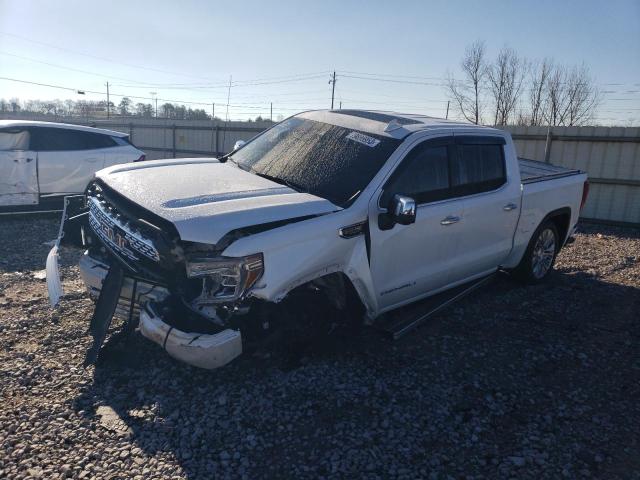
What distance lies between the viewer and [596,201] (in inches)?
460

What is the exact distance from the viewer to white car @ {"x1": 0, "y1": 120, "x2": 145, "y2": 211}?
8289 millimetres

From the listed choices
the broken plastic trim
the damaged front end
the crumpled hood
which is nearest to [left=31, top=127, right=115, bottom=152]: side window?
the crumpled hood

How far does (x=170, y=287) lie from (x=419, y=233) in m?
2.01

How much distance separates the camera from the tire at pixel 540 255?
5.97 metres

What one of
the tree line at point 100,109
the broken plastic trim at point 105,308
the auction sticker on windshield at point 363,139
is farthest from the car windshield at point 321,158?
the tree line at point 100,109

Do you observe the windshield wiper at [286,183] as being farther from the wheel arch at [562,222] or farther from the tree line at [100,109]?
the tree line at [100,109]

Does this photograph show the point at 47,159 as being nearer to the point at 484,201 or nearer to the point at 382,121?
the point at 382,121

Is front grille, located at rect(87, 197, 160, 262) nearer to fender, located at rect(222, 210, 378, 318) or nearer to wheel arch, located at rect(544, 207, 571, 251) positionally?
fender, located at rect(222, 210, 378, 318)

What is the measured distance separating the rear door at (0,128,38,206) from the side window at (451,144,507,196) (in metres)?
7.09

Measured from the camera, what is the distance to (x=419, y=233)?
4180mm

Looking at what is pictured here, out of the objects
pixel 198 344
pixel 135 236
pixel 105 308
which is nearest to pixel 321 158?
pixel 135 236

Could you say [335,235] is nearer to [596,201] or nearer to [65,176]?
[65,176]

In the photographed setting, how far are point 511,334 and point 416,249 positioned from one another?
1.36m

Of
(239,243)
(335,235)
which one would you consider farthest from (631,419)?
(239,243)
